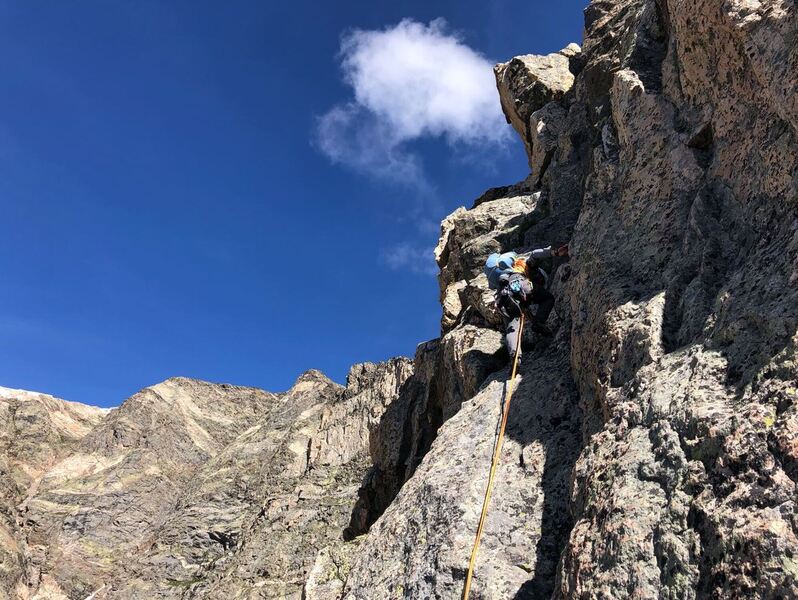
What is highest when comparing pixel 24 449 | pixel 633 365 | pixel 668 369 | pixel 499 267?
pixel 499 267

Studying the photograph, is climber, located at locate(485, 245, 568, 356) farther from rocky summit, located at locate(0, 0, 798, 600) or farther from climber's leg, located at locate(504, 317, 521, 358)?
rocky summit, located at locate(0, 0, 798, 600)

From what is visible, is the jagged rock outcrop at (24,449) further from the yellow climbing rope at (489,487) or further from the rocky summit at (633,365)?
the yellow climbing rope at (489,487)

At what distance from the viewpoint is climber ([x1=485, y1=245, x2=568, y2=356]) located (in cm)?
1105

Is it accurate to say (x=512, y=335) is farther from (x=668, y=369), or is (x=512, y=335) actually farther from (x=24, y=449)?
(x=24, y=449)

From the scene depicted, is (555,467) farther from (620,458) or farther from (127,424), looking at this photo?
(127,424)

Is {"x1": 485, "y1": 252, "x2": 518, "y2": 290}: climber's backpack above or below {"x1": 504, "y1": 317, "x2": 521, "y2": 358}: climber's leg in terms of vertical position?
above

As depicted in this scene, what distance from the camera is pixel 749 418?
4.91 m

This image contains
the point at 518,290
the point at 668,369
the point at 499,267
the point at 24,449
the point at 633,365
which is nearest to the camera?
the point at 668,369

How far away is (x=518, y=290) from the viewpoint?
11016 mm

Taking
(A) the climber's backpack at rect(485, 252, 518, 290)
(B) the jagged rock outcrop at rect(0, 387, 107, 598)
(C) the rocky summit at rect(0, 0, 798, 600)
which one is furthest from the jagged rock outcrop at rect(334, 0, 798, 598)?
(B) the jagged rock outcrop at rect(0, 387, 107, 598)

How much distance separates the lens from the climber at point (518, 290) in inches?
435

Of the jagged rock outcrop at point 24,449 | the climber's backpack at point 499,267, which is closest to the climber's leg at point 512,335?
the climber's backpack at point 499,267

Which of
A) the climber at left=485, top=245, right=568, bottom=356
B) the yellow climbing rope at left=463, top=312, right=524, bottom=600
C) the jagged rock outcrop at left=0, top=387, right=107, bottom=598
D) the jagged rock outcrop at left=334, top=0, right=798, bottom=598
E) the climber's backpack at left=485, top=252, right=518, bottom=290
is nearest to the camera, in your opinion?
the jagged rock outcrop at left=334, top=0, right=798, bottom=598

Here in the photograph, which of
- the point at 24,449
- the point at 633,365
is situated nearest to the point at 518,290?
the point at 633,365
